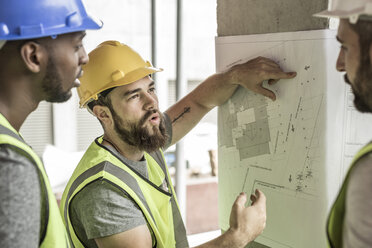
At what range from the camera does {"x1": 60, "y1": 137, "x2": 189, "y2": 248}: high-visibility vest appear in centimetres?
177

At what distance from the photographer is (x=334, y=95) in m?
1.53

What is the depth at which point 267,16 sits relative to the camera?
1738 mm

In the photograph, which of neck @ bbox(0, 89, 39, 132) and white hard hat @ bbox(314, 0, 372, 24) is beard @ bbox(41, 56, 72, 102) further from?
white hard hat @ bbox(314, 0, 372, 24)

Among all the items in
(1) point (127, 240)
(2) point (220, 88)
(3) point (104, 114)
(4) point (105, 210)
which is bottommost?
(1) point (127, 240)

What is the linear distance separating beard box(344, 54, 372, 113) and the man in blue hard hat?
0.90m

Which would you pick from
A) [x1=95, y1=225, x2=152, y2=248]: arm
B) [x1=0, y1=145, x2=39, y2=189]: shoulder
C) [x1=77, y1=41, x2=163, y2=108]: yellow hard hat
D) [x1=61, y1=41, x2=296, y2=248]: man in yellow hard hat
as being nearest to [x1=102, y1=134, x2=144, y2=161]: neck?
[x1=61, y1=41, x2=296, y2=248]: man in yellow hard hat

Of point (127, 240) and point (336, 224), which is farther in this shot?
point (127, 240)

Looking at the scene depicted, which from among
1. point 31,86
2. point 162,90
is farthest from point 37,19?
point 162,90

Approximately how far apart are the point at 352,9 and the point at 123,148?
1.29m

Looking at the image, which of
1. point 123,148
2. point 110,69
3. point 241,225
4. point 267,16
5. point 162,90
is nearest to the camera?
point 241,225

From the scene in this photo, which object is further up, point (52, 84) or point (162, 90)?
point (52, 84)

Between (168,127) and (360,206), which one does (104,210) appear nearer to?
(168,127)

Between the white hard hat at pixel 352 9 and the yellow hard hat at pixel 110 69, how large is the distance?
3.30 ft

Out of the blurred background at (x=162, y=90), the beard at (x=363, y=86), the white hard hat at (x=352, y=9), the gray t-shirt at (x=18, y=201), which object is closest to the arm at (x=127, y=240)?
the gray t-shirt at (x=18, y=201)
